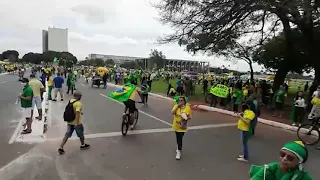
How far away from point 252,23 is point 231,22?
109 centimetres

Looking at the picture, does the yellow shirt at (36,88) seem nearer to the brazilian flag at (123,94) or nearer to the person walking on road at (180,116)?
the brazilian flag at (123,94)

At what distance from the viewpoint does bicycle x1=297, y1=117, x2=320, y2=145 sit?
10984 mm

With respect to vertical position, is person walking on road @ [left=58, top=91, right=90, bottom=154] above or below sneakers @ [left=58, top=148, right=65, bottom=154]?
above

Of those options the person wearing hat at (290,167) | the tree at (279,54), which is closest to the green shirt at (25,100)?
the person wearing hat at (290,167)

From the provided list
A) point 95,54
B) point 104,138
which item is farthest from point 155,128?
point 95,54

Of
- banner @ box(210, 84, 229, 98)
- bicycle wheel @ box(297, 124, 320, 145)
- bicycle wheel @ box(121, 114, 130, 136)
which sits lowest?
bicycle wheel @ box(297, 124, 320, 145)

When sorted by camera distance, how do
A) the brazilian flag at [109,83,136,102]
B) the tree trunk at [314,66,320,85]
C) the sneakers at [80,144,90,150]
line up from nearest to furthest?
the sneakers at [80,144,90,150]
the brazilian flag at [109,83,136,102]
the tree trunk at [314,66,320,85]

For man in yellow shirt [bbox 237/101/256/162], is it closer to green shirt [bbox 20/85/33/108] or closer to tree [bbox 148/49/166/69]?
green shirt [bbox 20/85/33/108]

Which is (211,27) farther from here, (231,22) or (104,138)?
(104,138)

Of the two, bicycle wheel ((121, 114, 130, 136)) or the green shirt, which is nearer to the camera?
the green shirt

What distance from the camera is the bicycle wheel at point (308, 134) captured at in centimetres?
1100

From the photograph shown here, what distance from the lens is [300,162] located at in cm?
279

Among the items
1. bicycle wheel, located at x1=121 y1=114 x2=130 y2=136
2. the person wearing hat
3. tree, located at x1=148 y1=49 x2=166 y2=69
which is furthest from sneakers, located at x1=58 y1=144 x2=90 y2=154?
tree, located at x1=148 y1=49 x2=166 y2=69

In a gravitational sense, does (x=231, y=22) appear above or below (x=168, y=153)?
above
